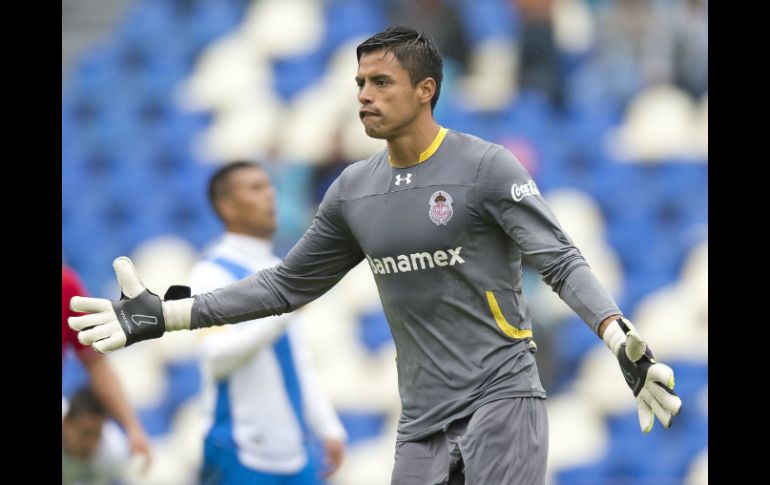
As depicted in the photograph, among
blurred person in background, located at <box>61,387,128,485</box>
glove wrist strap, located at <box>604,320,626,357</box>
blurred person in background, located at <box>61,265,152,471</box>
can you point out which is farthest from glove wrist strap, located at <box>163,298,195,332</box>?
blurred person in background, located at <box>61,387,128,485</box>

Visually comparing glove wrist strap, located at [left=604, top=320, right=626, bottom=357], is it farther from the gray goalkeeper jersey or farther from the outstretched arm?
the outstretched arm

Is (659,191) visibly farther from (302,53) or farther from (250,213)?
(250,213)

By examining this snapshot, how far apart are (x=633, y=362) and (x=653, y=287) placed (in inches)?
210

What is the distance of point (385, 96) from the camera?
12.4 ft

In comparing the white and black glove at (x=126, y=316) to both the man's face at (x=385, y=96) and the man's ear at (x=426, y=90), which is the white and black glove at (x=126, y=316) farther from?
the man's ear at (x=426, y=90)

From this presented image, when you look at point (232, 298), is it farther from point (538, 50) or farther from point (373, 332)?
point (538, 50)

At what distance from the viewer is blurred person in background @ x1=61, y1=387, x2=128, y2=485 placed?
239 inches

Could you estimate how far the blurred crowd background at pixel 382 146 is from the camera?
812cm

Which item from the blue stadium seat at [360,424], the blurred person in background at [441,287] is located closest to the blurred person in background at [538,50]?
the blue stadium seat at [360,424]

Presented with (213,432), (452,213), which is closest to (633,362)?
(452,213)

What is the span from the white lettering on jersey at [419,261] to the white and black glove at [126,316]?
0.65 metres

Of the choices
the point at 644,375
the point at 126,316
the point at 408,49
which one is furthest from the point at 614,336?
the point at 126,316

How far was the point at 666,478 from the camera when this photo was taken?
26.6ft

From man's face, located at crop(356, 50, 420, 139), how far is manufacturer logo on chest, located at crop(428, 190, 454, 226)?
25 cm
